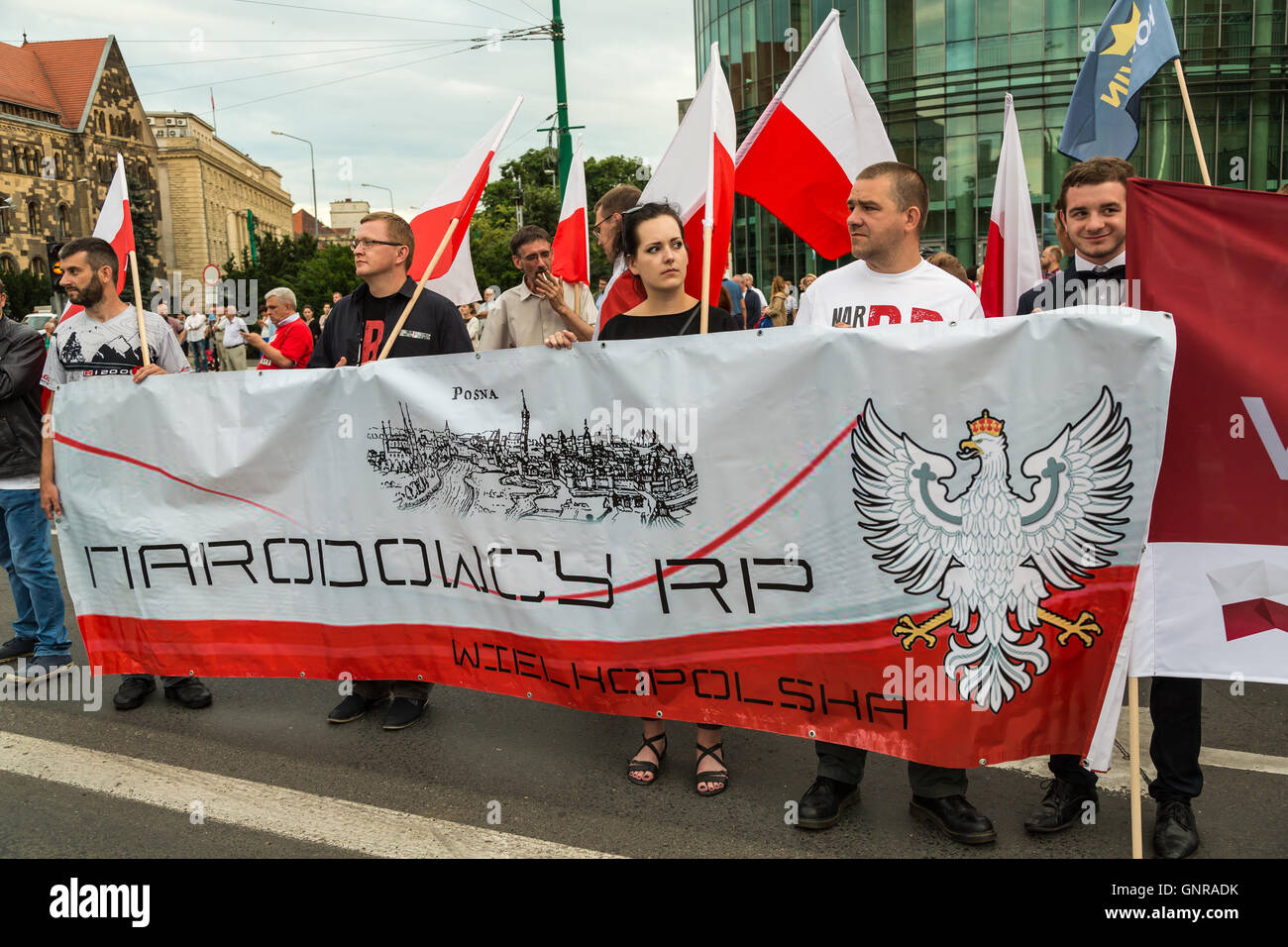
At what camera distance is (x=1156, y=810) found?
330cm

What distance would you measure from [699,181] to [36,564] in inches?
142

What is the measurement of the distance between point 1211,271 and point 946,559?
110cm

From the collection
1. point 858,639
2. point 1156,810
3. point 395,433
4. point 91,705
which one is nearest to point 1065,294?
point 858,639

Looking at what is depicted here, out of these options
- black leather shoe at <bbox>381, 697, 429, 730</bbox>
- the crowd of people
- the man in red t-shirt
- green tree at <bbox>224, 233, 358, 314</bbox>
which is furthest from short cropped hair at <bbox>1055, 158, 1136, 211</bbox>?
green tree at <bbox>224, 233, 358, 314</bbox>

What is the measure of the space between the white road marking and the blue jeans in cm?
432

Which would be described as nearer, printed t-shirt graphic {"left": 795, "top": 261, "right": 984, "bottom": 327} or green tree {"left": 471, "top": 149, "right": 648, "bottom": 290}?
printed t-shirt graphic {"left": 795, "top": 261, "right": 984, "bottom": 327}

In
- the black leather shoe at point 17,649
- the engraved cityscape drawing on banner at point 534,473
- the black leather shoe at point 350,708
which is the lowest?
the black leather shoe at point 350,708

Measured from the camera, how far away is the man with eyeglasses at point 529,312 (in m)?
5.09

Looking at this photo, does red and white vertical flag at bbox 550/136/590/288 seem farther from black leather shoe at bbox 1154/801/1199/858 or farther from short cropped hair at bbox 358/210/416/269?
black leather shoe at bbox 1154/801/1199/858

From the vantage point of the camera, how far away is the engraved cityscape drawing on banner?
11.3 ft

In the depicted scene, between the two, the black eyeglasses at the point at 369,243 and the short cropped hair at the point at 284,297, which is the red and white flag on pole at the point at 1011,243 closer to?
the black eyeglasses at the point at 369,243

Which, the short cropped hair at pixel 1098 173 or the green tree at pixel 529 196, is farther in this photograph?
the green tree at pixel 529 196

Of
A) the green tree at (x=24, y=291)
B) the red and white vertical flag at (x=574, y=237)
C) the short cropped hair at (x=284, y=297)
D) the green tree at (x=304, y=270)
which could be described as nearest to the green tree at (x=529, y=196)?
the green tree at (x=304, y=270)

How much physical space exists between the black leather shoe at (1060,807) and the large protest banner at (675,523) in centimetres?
38
